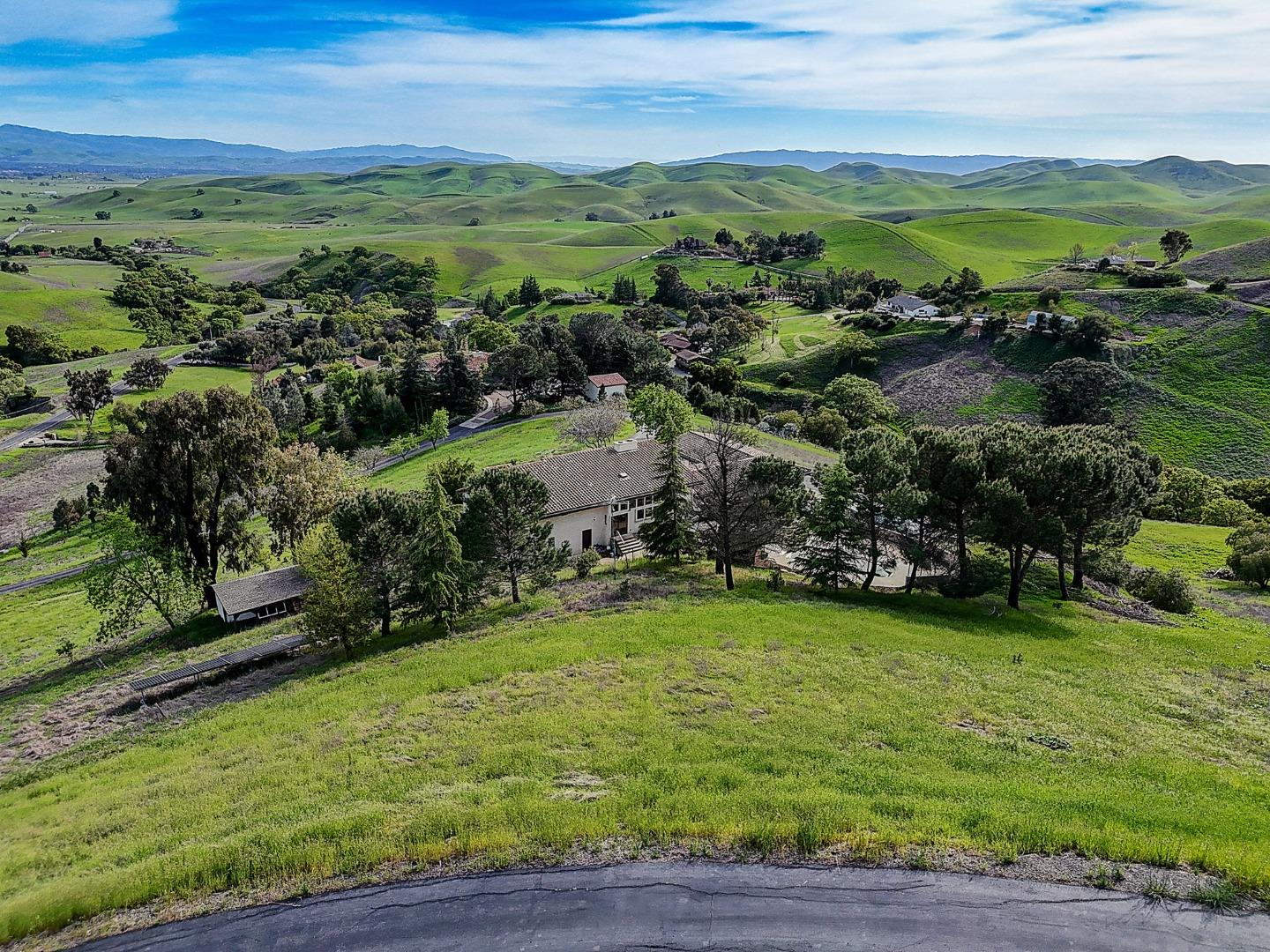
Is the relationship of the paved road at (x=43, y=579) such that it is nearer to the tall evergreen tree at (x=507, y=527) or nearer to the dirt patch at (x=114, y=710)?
the dirt patch at (x=114, y=710)

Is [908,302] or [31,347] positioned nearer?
[908,302]

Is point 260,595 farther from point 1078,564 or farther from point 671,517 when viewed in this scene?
point 1078,564

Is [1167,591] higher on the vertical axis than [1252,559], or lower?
lower

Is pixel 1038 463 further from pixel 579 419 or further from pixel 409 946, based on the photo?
pixel 579 419

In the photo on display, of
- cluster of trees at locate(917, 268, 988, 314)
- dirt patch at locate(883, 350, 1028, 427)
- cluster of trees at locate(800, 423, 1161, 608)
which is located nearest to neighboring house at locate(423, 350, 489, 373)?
dirt patch at locate(883, 350, 1028, 427)

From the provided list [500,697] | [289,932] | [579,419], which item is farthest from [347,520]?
[579,419]

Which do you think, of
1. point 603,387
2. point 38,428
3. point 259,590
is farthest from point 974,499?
point 38,428

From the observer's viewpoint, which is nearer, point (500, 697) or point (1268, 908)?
point (1268, 908)
